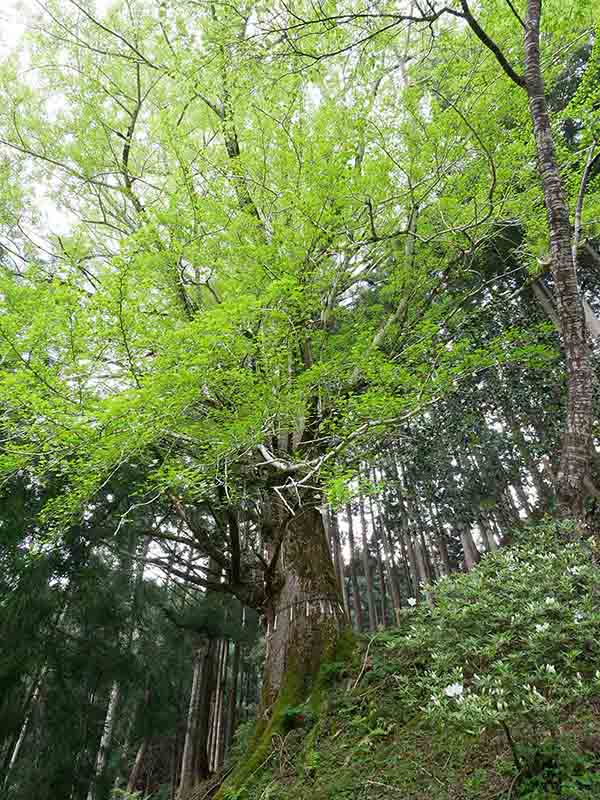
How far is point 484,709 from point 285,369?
4.08 m

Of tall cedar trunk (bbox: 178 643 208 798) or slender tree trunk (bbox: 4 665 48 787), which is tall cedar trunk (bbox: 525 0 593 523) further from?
tall cedar trunk (bbox: 178 643 208 798)

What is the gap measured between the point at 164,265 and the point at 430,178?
328 cm

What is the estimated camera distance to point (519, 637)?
260 cm

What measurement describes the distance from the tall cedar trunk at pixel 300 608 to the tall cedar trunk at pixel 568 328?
2690 millimetres

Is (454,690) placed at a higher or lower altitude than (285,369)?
lower

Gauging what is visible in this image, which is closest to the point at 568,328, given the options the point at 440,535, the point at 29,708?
the point at 29,708

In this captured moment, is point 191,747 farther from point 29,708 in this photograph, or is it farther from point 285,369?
point 285,369

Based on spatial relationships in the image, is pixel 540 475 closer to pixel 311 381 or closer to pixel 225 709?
pixel 311 381

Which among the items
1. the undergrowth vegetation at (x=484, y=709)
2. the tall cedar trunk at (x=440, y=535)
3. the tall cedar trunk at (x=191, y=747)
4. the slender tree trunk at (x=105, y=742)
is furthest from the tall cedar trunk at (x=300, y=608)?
the tall cedar trunk at (x=440, y=535)

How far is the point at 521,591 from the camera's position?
262cm

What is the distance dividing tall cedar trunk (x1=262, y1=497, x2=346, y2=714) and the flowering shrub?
1.80m

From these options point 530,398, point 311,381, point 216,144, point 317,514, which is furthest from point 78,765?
point 530,398

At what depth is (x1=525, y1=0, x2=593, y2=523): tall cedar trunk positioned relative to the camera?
2.90m

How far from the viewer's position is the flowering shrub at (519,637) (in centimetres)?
211
